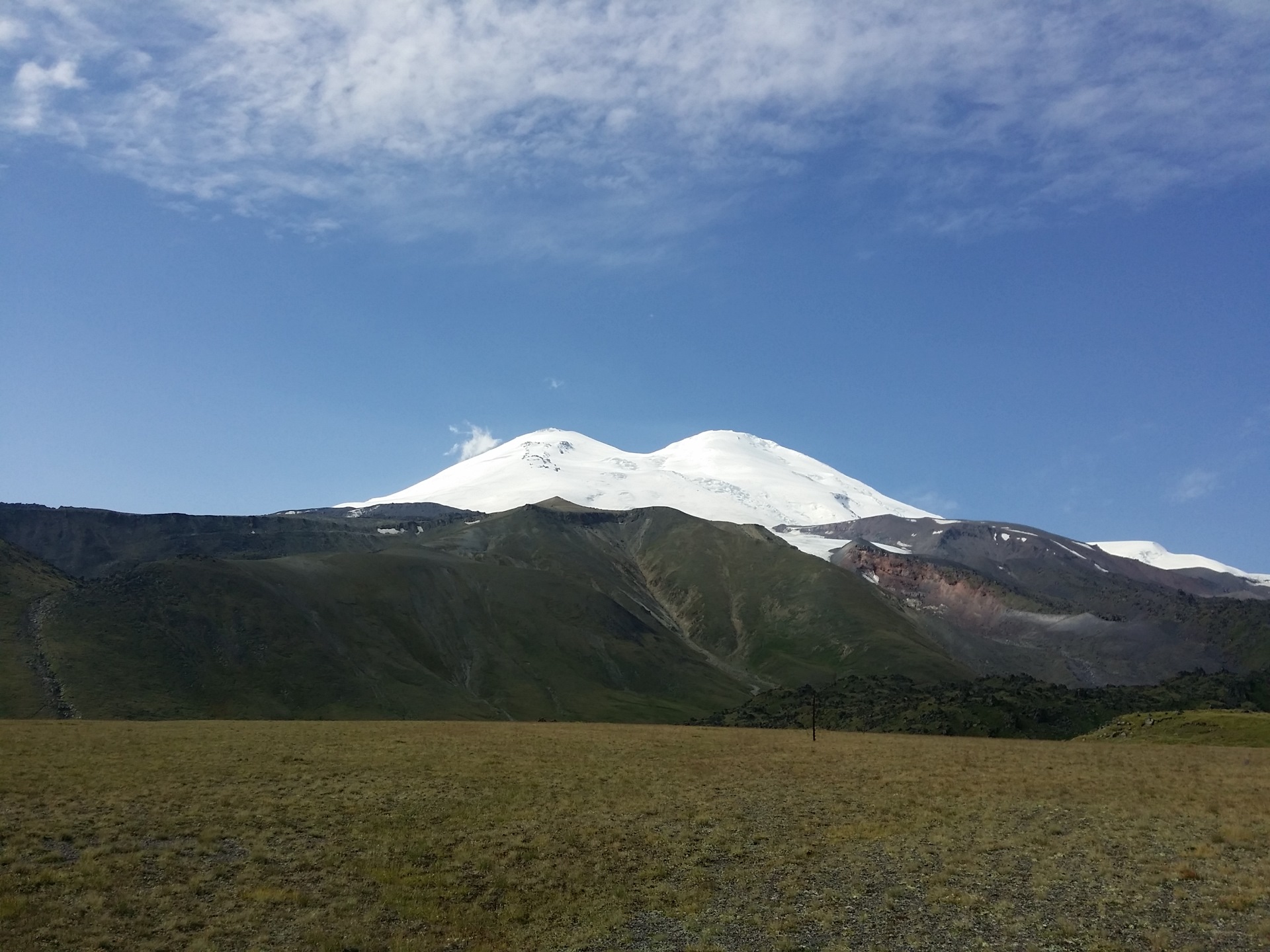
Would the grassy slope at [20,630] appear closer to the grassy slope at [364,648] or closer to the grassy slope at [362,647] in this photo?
the grassy slope at [364,648]

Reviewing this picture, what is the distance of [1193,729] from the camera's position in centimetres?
6303

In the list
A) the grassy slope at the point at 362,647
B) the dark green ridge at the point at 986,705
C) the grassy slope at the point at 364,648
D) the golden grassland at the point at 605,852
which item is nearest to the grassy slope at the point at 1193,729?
the dark green ridge at the point at 986,705

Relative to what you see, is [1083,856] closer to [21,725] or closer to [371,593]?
[21,725]

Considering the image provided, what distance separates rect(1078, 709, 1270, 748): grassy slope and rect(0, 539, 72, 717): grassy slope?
299 feet

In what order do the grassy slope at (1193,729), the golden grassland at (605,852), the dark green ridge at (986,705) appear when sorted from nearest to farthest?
the golden grassland at (605,852)
the grassy slope at (1193,729)
the dark green ridge at (986,705)

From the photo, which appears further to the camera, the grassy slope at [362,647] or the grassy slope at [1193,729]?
the grassy slope at [362,647]

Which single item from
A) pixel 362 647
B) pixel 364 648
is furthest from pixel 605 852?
pixel 362 647

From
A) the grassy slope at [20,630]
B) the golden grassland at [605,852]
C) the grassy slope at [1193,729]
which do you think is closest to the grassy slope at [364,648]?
the grassy slope at [20,630]

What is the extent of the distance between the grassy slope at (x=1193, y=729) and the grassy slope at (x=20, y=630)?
91138 mm

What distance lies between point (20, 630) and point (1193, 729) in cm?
11727

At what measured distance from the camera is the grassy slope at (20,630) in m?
89.3

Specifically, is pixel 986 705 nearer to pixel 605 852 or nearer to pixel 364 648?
pixel 605 852

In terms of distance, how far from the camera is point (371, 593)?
535 ft

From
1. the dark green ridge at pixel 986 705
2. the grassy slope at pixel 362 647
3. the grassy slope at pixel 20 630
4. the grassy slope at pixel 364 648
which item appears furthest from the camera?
the grassy slope at pixel 362 647
